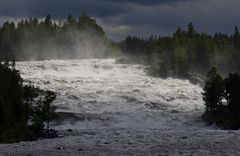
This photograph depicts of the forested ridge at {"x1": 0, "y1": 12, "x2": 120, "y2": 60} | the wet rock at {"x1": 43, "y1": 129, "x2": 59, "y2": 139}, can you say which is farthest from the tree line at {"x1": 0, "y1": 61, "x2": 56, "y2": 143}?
the forested ridge at {"x1": 0, "y1": 12, "x2": 120, "y2": 60}

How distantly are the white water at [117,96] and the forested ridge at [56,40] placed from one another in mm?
48763

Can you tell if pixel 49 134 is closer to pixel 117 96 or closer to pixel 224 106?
pixel 224 106

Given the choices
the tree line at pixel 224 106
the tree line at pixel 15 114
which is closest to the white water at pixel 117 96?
the tree line at pixel 224 106

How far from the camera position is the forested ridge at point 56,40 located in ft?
554

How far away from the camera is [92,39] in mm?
179625

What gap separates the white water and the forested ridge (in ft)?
160

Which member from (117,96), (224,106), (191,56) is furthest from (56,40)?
(224,106)

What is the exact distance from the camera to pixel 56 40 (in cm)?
17700

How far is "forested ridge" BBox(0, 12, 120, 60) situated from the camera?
554ft

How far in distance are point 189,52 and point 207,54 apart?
15.7 feet

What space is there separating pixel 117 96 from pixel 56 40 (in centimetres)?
9638

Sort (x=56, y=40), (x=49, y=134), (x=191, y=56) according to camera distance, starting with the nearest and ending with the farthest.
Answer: (x=49, y=134), (x=191, y=56), (x=56, y=40)

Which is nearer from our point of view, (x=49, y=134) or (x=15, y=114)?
(x=49, y=134)

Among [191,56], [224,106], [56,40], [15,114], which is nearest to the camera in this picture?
[15,114]
